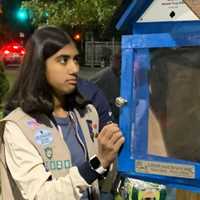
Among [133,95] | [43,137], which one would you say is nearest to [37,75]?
[43,137]

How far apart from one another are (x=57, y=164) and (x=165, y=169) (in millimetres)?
512

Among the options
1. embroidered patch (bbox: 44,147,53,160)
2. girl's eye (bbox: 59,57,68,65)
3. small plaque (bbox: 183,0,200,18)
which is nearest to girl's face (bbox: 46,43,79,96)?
girl's eye (bbox: 59,57,68,65)

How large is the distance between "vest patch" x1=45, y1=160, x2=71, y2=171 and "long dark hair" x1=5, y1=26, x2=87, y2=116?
0.23 meters

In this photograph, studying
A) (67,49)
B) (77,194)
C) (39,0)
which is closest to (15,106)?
(67,49)

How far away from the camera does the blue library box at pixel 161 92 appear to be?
223 centimetres

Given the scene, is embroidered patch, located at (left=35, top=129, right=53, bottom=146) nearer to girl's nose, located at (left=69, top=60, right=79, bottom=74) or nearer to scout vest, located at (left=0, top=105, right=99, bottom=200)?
scout vest, located at (left=0, top=105, right=99, bottom=200)

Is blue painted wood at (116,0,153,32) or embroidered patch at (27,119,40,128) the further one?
embroidered patch at (27,119,40,128)

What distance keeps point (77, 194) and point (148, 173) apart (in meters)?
0.31

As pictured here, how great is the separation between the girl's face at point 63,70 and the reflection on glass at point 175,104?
41 cm

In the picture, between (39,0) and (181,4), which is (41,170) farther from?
(39,0)

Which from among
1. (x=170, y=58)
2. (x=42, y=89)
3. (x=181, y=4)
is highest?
(x=181, y=4)

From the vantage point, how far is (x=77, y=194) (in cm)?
244

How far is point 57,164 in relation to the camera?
2.57m

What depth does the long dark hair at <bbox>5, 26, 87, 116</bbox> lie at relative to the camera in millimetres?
2660
